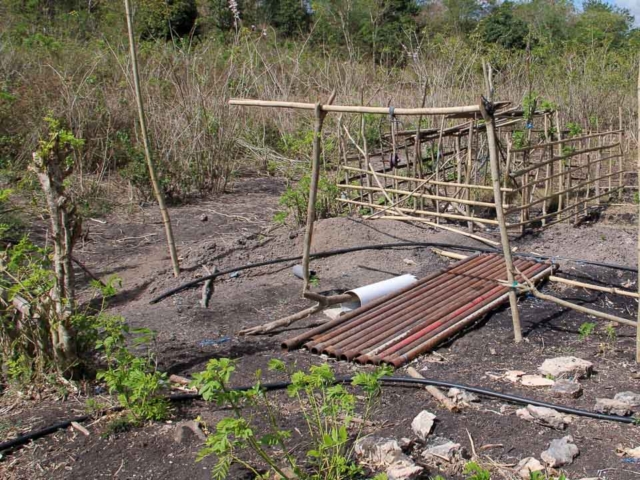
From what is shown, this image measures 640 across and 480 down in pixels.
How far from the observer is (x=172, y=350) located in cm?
394

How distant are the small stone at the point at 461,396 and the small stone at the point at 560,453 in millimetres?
518

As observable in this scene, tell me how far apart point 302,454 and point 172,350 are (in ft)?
4.80

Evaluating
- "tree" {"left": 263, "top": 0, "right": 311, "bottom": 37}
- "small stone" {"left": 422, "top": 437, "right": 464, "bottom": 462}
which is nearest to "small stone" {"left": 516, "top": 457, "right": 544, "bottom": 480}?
"small stone" {"left": 422, "top": 437, "right": 464, "bottom": 462}

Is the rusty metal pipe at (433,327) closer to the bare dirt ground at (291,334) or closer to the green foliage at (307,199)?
the bare dirt ground at (291,334)

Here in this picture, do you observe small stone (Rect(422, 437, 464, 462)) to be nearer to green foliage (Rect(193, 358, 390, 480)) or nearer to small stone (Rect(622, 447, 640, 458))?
green foliage (Rect(193, 358, 390, 480))

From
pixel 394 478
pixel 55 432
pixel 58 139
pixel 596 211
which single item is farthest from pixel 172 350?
pixel 596 211

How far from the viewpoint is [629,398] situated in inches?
122

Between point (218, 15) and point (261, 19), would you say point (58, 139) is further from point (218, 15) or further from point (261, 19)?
point (261, 19)

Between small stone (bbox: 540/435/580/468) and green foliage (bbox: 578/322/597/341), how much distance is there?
52.4 inches

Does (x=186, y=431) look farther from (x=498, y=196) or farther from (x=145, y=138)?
(x=145, y=138)

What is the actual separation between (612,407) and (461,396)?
0.67m

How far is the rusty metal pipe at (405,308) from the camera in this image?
4.07 metres

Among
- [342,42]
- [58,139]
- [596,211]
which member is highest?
[342,42]

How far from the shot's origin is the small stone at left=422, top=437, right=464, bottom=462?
266 cm
